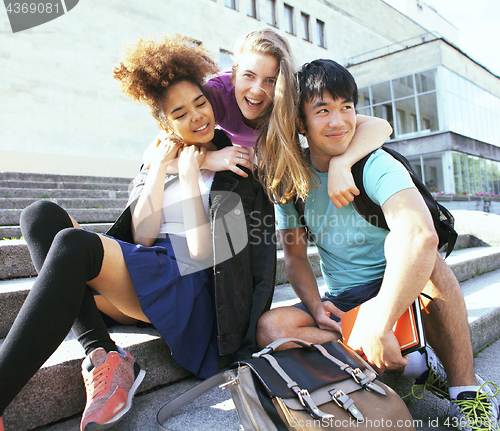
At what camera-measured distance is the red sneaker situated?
1.28 m

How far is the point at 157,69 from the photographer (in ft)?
6.88

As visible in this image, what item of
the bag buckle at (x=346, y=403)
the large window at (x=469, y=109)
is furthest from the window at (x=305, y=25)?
the bag buckle at (x=346, y=403)

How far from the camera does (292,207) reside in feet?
6.82

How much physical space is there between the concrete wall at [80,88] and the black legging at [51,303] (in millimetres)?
10496

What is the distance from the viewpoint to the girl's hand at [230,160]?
1.99 meters

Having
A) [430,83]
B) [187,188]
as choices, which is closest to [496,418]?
[187,188]

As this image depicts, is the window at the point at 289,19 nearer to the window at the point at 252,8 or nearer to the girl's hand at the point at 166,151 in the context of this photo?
the window at the point at 252,8

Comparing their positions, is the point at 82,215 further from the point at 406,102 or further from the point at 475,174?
the point at 475,174

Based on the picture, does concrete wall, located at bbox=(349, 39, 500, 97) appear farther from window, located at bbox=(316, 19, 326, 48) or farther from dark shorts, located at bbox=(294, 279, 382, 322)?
dark shorts, located at bbox=(294, 279, 382, 322)

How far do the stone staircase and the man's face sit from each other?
1095mm

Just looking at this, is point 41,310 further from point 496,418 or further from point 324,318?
point 496,418

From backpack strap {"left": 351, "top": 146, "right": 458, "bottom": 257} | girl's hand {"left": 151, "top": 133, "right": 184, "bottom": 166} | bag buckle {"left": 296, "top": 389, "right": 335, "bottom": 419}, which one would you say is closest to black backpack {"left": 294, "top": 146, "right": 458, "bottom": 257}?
backpack strap {"left": 351, "top": 146, "right": 458, "bottom": 257}

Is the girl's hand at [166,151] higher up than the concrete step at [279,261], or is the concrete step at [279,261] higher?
the girl's hand at [166,151]

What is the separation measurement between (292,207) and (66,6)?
→ 1301 cm
